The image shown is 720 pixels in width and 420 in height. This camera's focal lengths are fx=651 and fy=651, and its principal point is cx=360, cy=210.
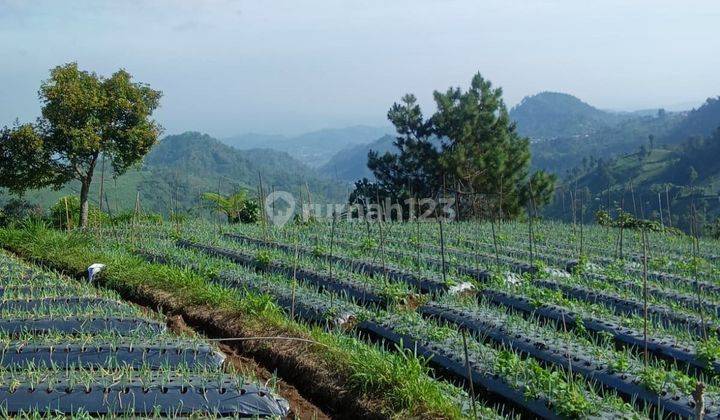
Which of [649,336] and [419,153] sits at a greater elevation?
[419,153]

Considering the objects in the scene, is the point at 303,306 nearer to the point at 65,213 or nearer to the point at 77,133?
the point at 77,133

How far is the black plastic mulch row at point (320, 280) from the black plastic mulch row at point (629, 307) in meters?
2.36

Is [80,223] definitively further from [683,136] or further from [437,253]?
[683,136]

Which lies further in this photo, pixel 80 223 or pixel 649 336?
pixel 80 223

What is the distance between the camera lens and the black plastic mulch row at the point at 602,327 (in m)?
5.54

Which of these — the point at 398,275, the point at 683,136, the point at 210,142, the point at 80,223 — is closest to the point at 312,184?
the point at 210,142

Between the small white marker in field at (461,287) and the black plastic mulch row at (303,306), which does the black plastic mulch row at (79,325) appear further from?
the small white marker in field at (461,287)

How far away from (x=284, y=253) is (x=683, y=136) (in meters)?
107

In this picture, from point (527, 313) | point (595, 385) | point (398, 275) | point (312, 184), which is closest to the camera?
point (595, 385)

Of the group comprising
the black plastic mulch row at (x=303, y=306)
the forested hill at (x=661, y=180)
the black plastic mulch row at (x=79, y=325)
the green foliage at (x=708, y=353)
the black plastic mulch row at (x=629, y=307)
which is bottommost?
the forested hill at (x=661, y=180)

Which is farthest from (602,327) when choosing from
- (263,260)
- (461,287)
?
(263,260)

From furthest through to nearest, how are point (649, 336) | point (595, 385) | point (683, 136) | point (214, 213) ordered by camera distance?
1. point (683, 136)
2. point (214, 213)
3. point (649, 336)
4. point (595, 385)

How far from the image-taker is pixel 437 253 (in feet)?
36.1

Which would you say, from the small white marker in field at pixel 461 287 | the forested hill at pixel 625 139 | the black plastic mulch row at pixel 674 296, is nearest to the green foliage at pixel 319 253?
the small white marker in field at pixel 461 287
